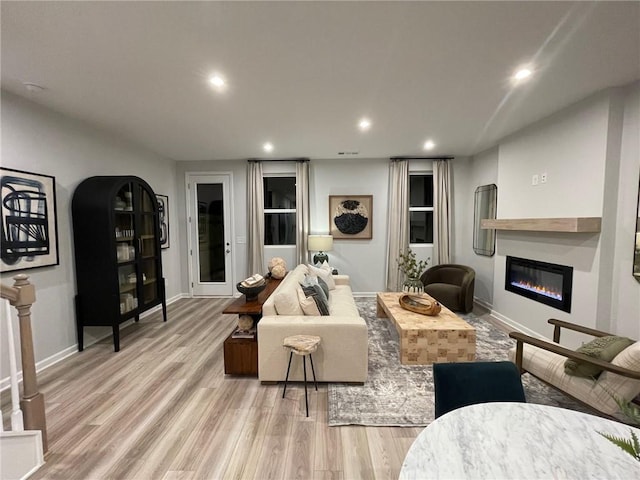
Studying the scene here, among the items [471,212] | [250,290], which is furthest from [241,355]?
[471,212]

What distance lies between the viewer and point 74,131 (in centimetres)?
311

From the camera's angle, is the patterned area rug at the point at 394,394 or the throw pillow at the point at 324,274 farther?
the throw pillow at the point at 324,274

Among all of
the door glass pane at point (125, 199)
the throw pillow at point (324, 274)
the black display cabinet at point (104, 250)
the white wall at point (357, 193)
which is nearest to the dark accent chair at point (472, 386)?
the throw pillow at point (324, 274)

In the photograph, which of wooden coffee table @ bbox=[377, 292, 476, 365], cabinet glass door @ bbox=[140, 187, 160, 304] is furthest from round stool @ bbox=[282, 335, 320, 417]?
cabinet glass door @ bbox=[140, 187, 160, 304]

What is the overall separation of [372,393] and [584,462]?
1586 millimetres

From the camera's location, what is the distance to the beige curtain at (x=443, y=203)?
5.01 meters

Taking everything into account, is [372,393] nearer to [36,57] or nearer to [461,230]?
[36,57]

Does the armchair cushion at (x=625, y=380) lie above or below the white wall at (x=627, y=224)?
below

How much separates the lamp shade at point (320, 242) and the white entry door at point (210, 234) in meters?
1.67

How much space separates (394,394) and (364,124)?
290 centimetres

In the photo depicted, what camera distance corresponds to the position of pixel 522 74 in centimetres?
222

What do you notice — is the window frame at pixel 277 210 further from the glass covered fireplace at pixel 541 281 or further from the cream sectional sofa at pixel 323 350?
the glass covered fireplace at pixel 541 281

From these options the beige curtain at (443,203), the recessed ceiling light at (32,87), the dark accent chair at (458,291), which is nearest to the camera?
the recessed ceiling light at (32,87)

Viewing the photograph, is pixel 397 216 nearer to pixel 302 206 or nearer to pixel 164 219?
pixel 302 206
